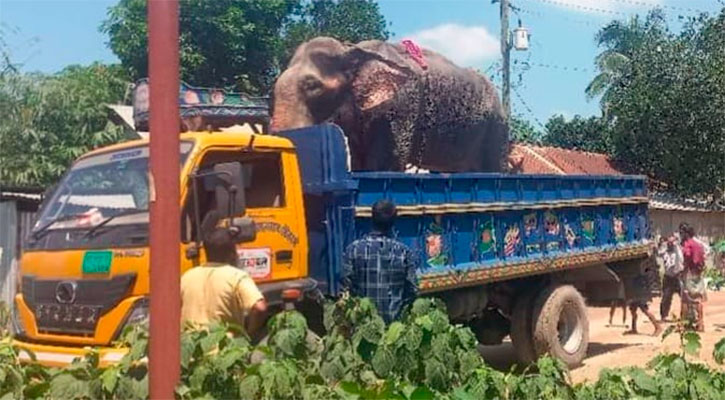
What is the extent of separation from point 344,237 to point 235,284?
192cm

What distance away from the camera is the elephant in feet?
29.9

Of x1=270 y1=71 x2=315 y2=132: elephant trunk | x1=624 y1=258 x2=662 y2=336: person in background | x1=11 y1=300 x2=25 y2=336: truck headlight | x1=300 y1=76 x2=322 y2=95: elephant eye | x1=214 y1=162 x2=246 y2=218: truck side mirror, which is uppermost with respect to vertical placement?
x1=300 y1=76 x2=322 y2=95: elephant eye

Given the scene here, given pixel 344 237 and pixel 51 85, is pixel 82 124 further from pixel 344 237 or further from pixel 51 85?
pixel 344 237

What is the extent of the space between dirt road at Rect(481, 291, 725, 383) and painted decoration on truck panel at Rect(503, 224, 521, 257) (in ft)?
4.08

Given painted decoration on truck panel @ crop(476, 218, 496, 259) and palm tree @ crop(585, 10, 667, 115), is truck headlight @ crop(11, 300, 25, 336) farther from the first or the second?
palm tree @ crop(585, 10, 667, 115)

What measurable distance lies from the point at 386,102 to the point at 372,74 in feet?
1.08

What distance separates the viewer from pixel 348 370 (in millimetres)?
3768

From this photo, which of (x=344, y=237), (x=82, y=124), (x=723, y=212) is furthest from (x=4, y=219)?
(x=723, y=212)

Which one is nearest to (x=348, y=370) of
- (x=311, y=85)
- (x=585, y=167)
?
(x=311, y=85)

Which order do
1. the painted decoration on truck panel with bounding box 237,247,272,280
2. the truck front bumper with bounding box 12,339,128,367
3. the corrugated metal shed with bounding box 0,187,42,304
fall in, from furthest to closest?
the corrugated metal shed with bounding box 0,187,42,304, the painted decoration on truck panel with bounding box 237,247,272,280, the truck front bumper with bounding box 12,339,128,367

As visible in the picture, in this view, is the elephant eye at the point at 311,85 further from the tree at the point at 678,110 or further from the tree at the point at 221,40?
the tree at the point at 678,110

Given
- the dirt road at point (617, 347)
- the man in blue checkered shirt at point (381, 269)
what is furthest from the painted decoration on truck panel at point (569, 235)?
the man in blue checkered shirt at point (381, 269)

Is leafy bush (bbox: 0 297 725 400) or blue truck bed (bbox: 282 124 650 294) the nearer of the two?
leafy bush (bbox: 0 297 725 400)

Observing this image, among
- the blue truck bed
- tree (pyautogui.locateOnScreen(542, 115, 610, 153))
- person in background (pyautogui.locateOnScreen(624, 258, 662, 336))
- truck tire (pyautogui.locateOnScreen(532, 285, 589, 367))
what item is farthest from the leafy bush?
tree (pyautogui.locateOnScreen(542, 115, 610, 153))
